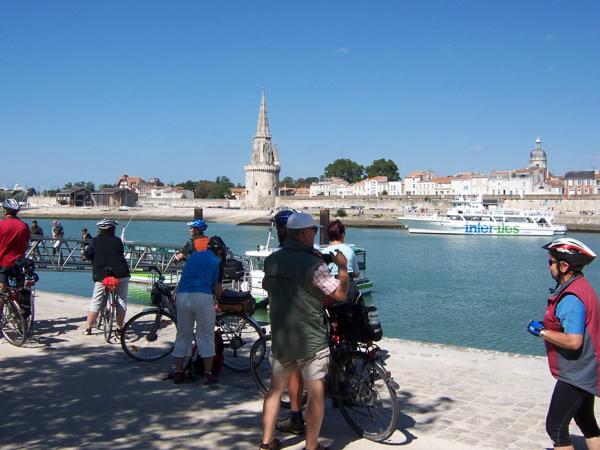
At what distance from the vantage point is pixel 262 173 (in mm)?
121875

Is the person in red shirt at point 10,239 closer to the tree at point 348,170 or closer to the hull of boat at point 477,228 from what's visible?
the hull of boat at point 477,228

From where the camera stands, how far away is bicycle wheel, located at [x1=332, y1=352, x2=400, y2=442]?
16.6 feet

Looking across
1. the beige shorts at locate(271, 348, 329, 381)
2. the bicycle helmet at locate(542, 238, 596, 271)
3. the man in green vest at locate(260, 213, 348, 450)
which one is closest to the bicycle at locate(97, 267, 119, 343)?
the man in green vest at locate(260, 213, 348, 450)

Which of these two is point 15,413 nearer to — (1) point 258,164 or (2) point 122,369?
(2) point 122,369

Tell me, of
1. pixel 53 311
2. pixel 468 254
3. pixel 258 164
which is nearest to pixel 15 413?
pixel 53 311

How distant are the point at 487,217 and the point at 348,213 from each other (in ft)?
141

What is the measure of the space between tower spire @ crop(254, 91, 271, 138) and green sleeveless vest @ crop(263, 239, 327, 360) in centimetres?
12096

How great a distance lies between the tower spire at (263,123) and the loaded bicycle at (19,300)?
117 metres

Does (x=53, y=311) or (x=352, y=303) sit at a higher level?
(x=352, y=303)

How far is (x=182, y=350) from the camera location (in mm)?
6680

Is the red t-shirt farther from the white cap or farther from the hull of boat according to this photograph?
the hull of boat

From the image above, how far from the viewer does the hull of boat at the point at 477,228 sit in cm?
7106

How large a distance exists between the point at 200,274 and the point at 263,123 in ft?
397

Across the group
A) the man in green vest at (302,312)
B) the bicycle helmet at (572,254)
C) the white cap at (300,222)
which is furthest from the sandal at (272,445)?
the bicycle helmet at (572,254)
